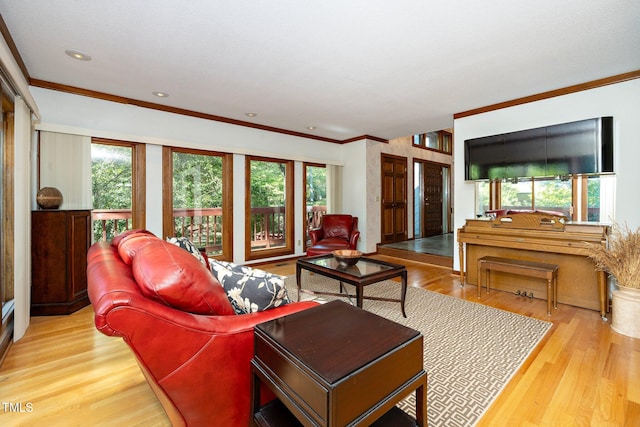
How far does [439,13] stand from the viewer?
2.03 metres

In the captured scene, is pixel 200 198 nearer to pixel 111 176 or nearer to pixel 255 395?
pixel 111 176

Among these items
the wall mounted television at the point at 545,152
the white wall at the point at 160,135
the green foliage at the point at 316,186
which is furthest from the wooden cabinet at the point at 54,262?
the wall mounted television at the point at 545,152

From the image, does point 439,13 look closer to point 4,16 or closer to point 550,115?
point 550,115

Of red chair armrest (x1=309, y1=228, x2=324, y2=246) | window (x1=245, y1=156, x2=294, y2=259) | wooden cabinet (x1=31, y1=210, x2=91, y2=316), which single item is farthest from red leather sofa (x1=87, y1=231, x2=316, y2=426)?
window (x1=245, y1=156, x2=294, y2=259)

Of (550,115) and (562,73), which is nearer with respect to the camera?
(562,73)

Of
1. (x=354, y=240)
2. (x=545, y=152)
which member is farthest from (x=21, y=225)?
(x=545, y=152)

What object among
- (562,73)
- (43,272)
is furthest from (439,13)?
(43,272)

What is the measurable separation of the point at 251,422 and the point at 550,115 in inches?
171

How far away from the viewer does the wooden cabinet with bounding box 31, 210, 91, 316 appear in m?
2.76

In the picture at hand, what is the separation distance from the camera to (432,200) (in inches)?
295

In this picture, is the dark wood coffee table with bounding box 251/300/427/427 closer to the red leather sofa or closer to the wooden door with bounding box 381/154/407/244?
the red leather sofa

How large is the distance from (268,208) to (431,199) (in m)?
4.44

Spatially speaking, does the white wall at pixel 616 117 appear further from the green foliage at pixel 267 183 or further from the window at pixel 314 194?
the green foliage at pixel 267 183

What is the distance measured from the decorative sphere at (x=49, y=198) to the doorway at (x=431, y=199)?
6.38 metres
